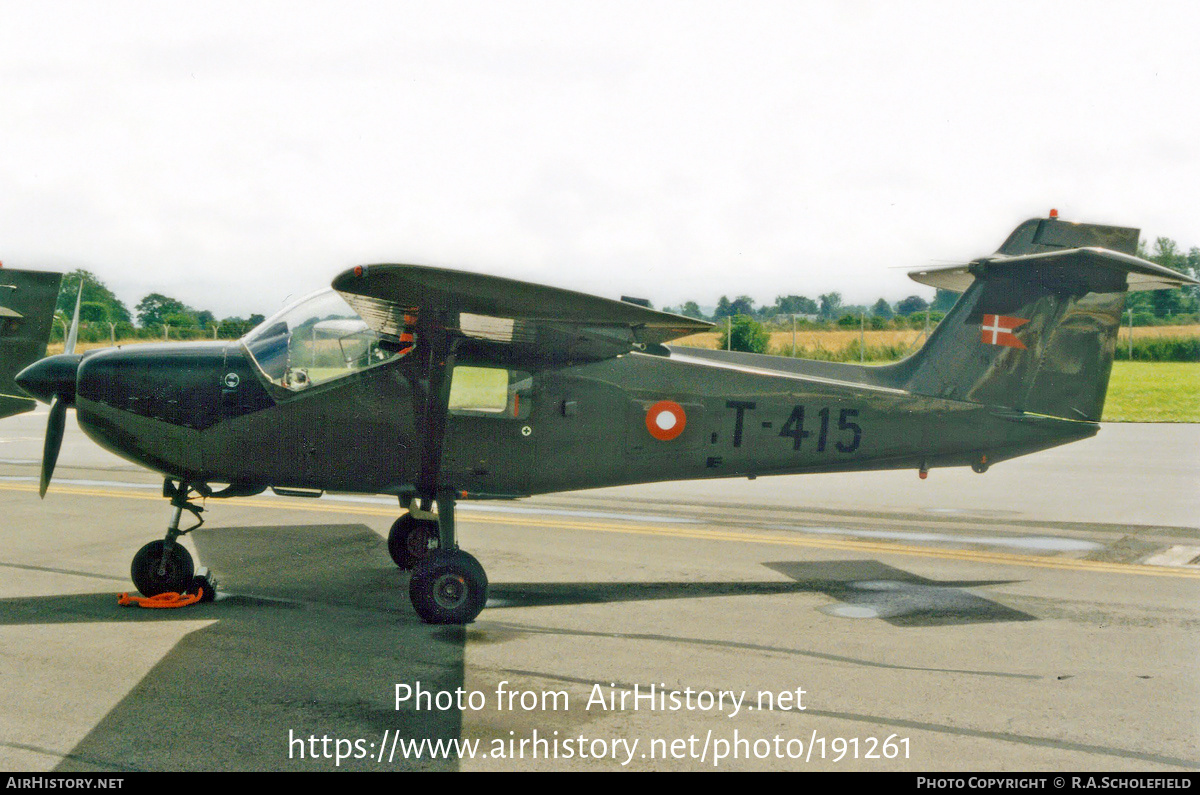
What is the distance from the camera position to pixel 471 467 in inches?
285

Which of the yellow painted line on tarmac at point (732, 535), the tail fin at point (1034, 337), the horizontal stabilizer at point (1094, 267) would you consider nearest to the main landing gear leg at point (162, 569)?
the yellow painted line on tarmac at point (732, 535)

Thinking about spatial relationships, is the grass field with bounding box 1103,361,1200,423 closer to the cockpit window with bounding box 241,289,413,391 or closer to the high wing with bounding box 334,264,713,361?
the high wing with bounding box 334,264,713,361

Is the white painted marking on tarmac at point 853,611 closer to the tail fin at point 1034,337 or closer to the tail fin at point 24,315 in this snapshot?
the tail fin at point 1034,337

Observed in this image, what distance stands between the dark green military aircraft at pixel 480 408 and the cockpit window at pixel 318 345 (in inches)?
0.4

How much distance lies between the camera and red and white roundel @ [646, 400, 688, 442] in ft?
24.8

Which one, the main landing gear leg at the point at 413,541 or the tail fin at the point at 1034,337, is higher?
the tail fin at the point at 1034,337

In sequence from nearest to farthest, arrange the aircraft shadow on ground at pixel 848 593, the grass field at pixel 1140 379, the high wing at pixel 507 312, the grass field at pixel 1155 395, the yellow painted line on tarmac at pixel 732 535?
the high wing at pixel 507 312 < the aircraft shadow on ground at pixel 848 593 < the yellow painted line on tarmac at pixel 732 535 < the grass field at pixel 1155 395 < the grass field at pixel 1140 379

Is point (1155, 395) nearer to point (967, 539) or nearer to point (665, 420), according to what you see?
point (967, 539)

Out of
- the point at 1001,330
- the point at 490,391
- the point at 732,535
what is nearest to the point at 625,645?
the point at 490,391

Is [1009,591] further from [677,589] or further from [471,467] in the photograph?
[471,467]

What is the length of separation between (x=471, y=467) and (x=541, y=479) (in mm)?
577

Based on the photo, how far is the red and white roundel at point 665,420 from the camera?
7.55m

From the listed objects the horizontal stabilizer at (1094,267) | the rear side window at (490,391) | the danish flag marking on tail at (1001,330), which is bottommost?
the rear side window at (490,391)

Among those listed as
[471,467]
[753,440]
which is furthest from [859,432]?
[471,467]
